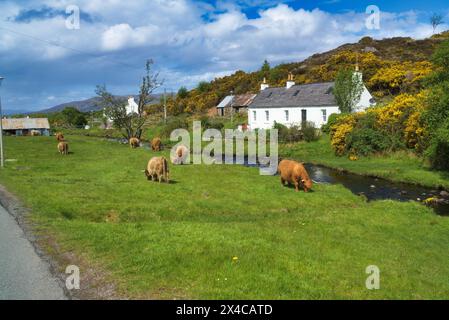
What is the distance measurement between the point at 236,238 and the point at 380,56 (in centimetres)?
8206

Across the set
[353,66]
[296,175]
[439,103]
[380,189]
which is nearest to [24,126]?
[353,66]

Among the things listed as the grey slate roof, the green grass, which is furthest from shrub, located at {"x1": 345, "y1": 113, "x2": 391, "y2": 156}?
the grey slate roof

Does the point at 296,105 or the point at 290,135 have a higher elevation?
the point at 296,105

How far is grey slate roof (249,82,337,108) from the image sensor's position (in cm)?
5000

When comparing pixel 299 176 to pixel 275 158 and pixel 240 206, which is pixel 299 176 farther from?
pixel 275 158

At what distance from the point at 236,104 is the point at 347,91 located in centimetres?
3275

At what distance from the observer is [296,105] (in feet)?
172

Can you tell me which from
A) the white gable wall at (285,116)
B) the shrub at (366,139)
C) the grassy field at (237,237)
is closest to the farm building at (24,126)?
the white gable wall at (285,116)

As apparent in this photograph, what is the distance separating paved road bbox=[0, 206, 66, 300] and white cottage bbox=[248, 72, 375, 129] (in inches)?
1646

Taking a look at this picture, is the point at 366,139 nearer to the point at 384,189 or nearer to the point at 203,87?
the point at 384,189

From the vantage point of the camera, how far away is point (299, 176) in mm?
22656

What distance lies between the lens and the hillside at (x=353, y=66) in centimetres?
6200

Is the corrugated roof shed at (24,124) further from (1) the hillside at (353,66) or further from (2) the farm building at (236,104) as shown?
(2) the farm building at (236,104)

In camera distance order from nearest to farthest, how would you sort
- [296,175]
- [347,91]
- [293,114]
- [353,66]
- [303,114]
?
[296,175], [347,91], [303,114], [293,114], [353,66]
